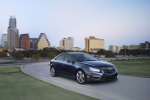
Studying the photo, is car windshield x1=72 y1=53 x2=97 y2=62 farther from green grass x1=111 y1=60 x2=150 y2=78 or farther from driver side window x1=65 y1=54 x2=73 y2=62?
green grass x1=111 y1=60 x2=150 y2=78

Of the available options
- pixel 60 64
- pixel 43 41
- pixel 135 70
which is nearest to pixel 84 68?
pixel 60 64

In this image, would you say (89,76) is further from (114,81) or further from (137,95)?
(137,95)

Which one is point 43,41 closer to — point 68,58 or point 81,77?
point 68,58

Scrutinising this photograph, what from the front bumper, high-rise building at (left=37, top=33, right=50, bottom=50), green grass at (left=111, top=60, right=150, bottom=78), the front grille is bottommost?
green grass at (left=111, top=60, right=150, bottom=78)

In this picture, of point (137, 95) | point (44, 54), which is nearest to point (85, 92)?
point (137, 95)

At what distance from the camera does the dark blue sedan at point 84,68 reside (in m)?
9.99

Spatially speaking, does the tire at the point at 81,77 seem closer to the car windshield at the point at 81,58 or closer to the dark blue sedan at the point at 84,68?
the dark blue sedan at the point at 84,68

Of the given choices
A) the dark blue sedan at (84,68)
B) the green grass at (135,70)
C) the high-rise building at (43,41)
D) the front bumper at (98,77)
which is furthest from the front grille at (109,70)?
the high-rise building at (43,41)

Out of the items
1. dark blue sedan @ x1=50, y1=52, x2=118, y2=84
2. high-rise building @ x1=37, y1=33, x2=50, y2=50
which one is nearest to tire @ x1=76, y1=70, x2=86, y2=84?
dark blue sedan @ x1=50, y1=52, x2=118, y2=84

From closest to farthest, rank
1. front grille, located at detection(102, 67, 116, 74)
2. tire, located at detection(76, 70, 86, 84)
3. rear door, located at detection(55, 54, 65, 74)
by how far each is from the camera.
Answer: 1. front grille, located at detection(102, 67, 116, 74)
2. tire, located at detection(76, 70, 86, 84)
3. rear door, located at detection(55, 54, 65, 74)

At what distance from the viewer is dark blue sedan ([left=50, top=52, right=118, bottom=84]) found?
999cm

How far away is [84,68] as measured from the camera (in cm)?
1035

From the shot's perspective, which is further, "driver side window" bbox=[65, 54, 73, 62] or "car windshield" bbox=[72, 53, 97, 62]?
"driver side window" bbox=[65, 54, 73, 62]

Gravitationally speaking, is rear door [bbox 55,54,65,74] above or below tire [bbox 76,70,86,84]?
above
